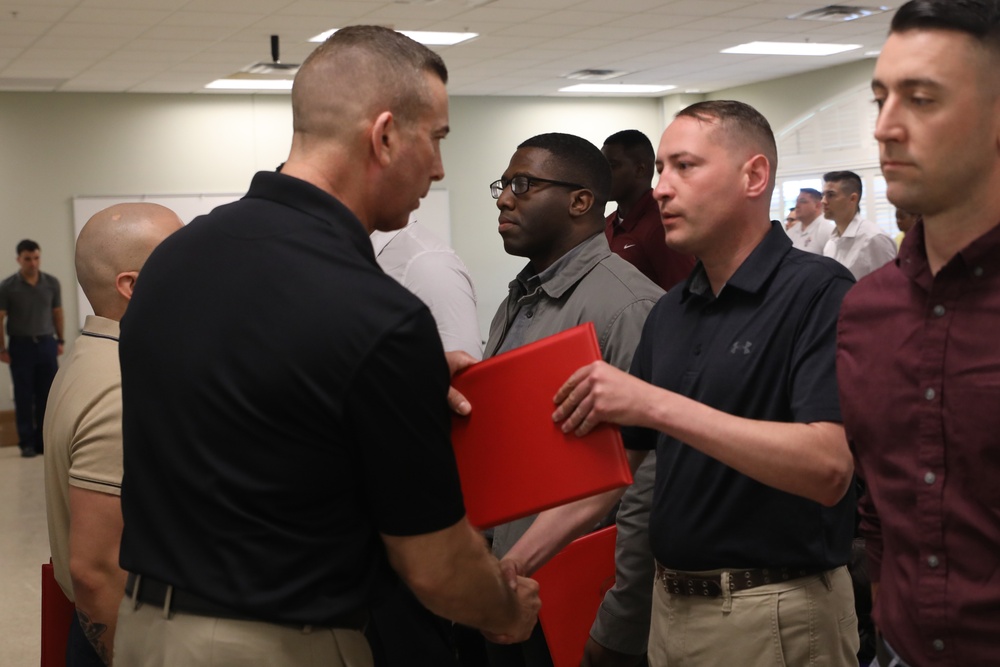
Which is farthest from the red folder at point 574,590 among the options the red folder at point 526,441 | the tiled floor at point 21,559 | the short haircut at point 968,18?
the tiled floor at point 21,559

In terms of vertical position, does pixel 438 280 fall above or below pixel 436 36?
below

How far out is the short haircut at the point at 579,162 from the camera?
297 cm

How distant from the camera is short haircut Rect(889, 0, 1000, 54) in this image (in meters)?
1.38

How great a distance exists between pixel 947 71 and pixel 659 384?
34.2 inches

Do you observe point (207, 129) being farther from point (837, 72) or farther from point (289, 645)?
point (289, 645)

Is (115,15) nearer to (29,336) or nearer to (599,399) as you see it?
(29,336)

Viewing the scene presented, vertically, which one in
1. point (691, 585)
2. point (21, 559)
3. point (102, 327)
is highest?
point (102, 327)

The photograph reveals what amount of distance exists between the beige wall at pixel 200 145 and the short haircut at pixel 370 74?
11665mm

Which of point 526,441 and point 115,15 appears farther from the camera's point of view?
point 115,15

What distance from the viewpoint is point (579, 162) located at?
2986mm

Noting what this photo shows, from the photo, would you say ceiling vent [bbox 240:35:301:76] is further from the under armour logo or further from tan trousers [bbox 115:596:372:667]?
tan trousers [bbox 115:596:372:667]

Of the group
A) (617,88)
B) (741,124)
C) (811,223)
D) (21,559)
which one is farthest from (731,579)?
(617,88)

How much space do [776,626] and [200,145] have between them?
40.4 ft

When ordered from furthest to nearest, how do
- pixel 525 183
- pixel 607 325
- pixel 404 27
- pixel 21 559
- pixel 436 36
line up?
pixel 436 36 < pixel 404 27 < pixel 21 559 < pixel 525 183 < pixel 607 325
